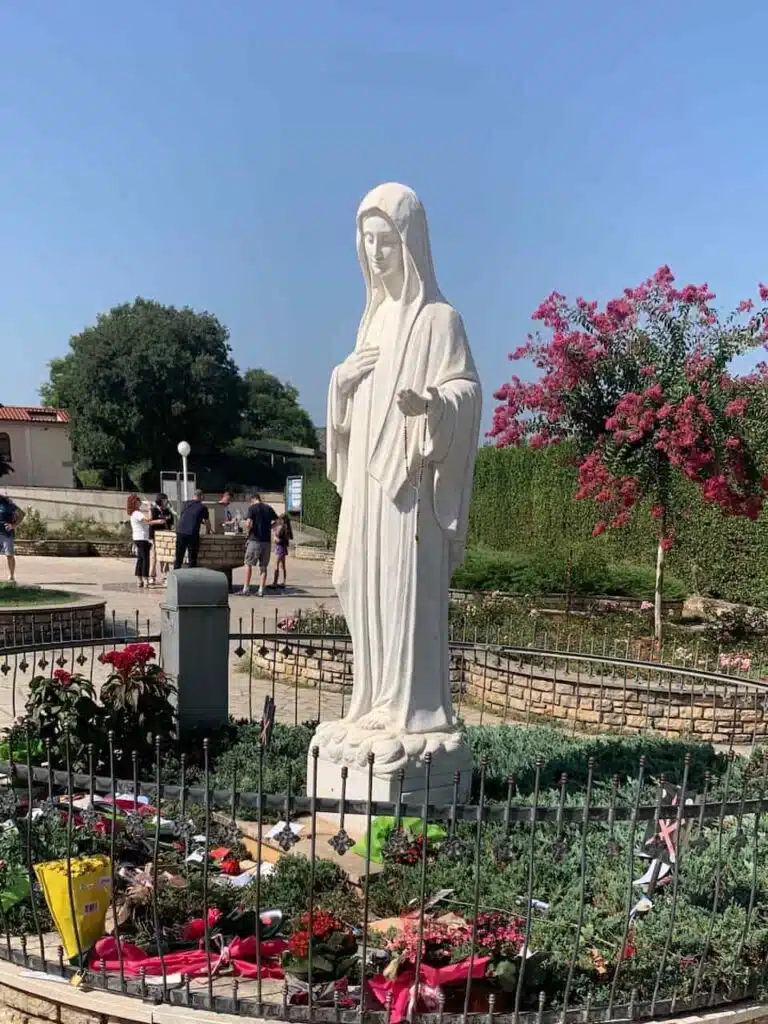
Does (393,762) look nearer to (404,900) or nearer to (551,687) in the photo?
(404,900)

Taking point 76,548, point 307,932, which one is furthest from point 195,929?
point 76,548

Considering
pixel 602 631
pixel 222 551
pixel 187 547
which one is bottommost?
pixel 602 631

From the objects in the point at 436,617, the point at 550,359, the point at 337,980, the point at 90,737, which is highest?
the point at 550,359

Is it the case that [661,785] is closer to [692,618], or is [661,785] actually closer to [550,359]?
[550,359]

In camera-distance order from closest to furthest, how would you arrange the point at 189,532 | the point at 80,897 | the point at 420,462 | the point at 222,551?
the point at 80,897 < the point at 420,462 < the point at 189,532 < the point at 222,551

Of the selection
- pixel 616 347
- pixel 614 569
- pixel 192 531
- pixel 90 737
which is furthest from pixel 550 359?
pixel 90 737

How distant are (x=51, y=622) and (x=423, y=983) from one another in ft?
28.9

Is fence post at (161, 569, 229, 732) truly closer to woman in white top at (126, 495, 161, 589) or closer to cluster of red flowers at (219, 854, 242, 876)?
cluster of red flowers at (219, 854, 242, 876)

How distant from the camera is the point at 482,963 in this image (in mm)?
3121

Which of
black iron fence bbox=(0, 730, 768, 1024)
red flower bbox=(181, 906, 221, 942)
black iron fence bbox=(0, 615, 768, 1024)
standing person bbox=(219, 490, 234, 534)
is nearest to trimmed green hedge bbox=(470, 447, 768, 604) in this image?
standing person bbox=(219, 490, 234, 534)

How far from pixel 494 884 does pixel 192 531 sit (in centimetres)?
1150

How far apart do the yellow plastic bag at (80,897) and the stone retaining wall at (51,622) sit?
748 centimetres

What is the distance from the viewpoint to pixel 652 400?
10.2 m

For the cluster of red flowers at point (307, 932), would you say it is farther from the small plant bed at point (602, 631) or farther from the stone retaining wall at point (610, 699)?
the small plant bed at point (602, 631)
